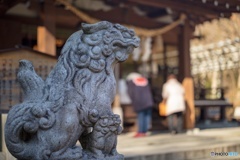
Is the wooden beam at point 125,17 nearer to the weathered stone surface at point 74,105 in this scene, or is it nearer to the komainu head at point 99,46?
the komainu head at point 99,46

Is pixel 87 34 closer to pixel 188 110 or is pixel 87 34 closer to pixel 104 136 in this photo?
pixel 104 136

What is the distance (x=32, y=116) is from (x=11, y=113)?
23 cm

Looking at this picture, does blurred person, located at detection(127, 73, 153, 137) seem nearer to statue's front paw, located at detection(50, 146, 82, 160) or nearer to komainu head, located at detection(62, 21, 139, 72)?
komainu head, located at detection(62, 21, 139, 72)

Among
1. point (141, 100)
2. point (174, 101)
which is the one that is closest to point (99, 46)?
point (141, 100)

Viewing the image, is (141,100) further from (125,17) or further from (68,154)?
(68,154)

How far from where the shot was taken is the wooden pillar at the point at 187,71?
10016mm

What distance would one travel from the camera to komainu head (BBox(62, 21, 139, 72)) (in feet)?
10.7

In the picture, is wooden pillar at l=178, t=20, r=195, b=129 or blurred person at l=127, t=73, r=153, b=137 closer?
blurred person at l=127, t=73, r=153, b=137

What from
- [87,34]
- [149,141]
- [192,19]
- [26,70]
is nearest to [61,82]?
[26,70]

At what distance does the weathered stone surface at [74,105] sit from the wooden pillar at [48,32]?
4442mm

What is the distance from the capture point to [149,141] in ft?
24.8

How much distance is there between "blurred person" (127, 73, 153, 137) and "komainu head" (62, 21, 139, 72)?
5112 mm

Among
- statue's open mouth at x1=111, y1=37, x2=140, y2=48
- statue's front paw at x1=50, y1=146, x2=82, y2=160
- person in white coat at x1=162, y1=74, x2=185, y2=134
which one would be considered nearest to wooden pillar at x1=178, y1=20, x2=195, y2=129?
person in white coat at x1=162, y1=74, x2=185, y2=134

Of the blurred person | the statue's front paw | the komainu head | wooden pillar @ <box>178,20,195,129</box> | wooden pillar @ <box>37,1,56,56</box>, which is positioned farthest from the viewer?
wooden pillar @ <box>178,20,195,129</box>
